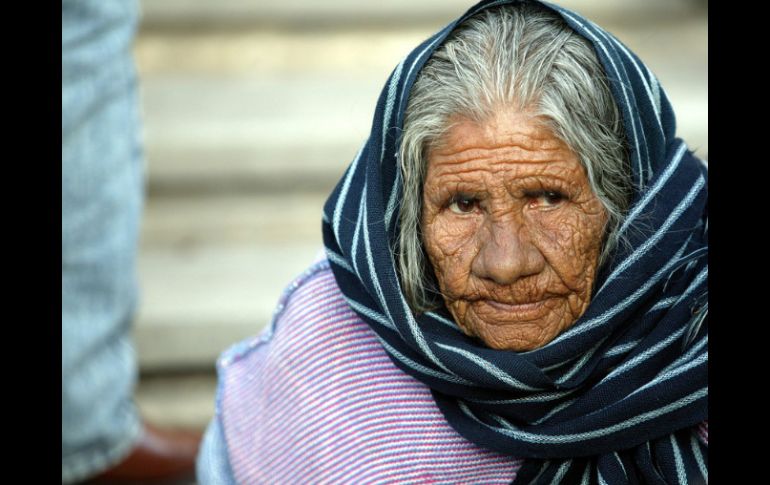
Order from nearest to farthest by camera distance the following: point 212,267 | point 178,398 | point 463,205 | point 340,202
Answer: point 463,205, point 340,202, point 178,398, point 212,267

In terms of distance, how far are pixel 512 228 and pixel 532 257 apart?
0.25 feet

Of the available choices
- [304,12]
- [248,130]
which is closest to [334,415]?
[248,130]

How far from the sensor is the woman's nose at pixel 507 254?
2.13m

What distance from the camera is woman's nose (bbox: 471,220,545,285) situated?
2.13 meters

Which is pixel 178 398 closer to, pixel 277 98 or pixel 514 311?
pixel 277 98

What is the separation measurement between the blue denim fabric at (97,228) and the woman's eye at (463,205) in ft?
5.02

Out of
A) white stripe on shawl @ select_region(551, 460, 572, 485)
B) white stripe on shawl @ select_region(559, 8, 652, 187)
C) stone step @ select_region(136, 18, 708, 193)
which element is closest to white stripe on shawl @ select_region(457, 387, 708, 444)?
white stripe on shawl @ select_region(551, 460, 572, 485)

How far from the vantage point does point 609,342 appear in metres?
2.22

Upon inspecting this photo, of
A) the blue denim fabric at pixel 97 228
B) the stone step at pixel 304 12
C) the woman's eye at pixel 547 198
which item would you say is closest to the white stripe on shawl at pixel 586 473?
the woman's eye at pixel 547 198

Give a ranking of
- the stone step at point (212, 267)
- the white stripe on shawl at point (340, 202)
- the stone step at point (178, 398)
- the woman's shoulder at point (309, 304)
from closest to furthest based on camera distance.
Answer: the white stripe on shawl at point (340, 202) → the woman's shoulder at point (309, 304) → the stone step at point (212, 267) → the stone step at point (178, 398)

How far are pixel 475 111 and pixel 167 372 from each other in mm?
2399

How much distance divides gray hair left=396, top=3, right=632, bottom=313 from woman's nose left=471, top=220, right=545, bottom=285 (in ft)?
0.62

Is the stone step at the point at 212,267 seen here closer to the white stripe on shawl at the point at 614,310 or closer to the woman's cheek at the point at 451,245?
the woman's cheek at the point at 451,245
